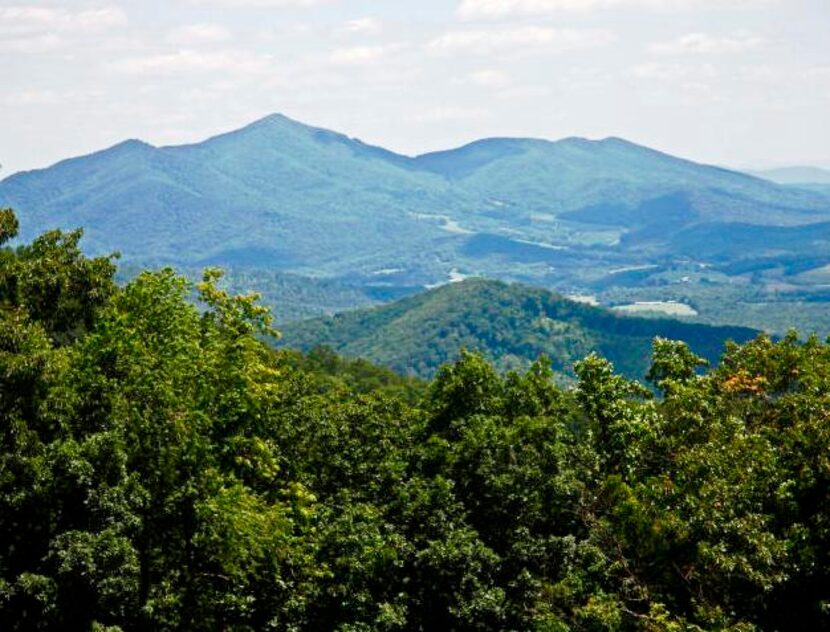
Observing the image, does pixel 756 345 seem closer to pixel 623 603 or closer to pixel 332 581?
pixel 623 603

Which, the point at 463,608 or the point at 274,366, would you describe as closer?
the point at 463,608

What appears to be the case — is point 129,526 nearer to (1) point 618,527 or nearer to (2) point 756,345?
(1) point 618,527

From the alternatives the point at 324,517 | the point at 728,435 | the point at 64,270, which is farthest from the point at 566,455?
the point at 64,270

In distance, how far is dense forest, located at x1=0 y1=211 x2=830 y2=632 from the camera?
2367 cm

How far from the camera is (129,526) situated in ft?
77.2

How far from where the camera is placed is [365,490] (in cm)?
3378

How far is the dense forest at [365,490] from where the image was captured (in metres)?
23.7

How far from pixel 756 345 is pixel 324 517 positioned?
18.9m

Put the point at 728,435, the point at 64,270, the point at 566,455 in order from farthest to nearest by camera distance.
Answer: the point at 64,270, the point at 566,455, the point at 728,435

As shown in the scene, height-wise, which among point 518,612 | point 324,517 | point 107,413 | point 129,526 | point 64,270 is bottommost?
point 518,612

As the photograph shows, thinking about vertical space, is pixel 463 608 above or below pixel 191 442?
below

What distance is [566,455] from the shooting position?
33531 mm

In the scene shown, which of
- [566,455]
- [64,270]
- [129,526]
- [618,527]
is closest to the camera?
[129,526]

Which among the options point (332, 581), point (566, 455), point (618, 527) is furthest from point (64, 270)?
point (618, 527)
